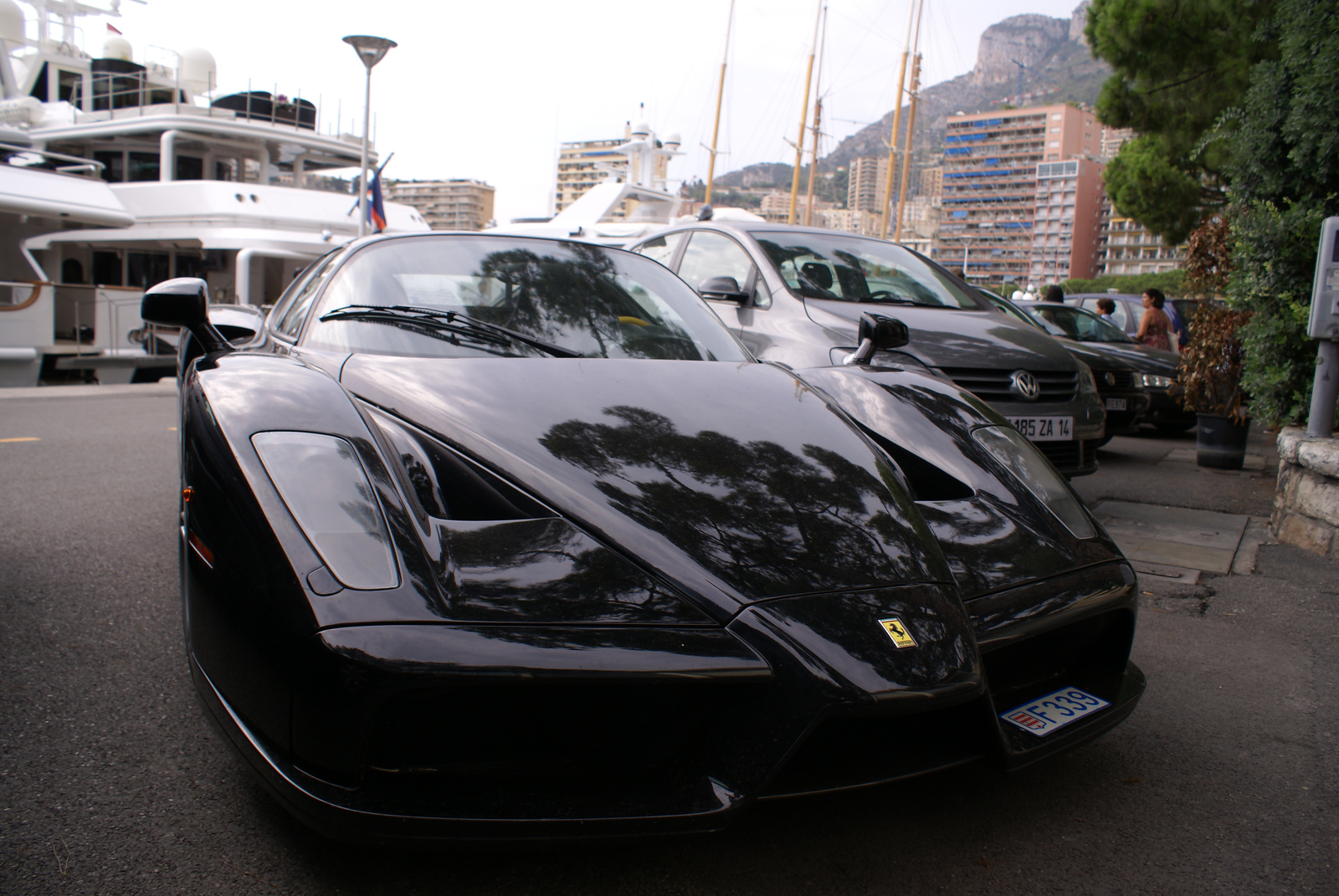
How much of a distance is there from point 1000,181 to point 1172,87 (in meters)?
121

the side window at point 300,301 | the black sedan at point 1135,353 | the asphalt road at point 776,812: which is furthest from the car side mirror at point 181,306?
the black sedan at point 1135,353

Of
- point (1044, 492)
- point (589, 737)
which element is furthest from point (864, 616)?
point (1044, 492)

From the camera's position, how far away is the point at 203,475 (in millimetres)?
1750

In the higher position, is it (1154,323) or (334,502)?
(1154,323)

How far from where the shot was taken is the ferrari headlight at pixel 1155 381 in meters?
8.55

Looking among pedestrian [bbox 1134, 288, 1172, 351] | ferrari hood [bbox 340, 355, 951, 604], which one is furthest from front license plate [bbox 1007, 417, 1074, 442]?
pedestrian [bbox 1134, 288, 1172, 351]

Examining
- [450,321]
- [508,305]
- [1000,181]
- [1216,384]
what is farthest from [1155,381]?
[1000,181]

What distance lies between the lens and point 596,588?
4.76 ft

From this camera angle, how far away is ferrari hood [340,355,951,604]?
5.17 feet

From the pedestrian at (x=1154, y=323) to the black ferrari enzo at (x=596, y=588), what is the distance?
852 centimetres

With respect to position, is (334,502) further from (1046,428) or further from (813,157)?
(813,157)

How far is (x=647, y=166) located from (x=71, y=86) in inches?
585

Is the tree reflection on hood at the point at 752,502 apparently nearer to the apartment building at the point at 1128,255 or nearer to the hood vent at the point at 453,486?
the hood vent at the point at 453,486

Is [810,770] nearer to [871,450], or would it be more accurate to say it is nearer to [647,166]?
[871,450]
